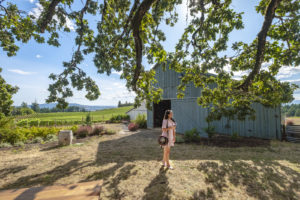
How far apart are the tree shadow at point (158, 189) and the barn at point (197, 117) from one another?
4831 mm

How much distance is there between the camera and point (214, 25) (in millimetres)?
4957

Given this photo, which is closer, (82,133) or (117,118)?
(82,133)

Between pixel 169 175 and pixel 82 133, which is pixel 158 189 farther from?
pixel 82 133

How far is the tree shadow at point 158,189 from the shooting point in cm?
266

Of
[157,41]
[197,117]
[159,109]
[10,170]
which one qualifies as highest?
[157,41]

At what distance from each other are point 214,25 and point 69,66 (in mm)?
5492

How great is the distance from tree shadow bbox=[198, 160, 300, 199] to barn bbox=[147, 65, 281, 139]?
14.7 ft

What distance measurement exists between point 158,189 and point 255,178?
8.31ft

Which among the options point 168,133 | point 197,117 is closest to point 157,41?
point 168,133

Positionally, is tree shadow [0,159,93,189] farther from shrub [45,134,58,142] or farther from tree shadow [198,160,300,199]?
shrub [45,134,58,142]

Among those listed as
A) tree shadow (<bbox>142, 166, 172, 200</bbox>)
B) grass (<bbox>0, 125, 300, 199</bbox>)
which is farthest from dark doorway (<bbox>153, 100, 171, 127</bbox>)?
tree shadow (<bbox>142, 166, 172, 200</bbox>)

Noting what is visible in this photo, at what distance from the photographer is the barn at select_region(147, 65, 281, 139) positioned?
8.01 m

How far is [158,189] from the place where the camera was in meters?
2.91

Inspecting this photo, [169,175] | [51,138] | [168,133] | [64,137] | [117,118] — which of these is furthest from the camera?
[117,118]
